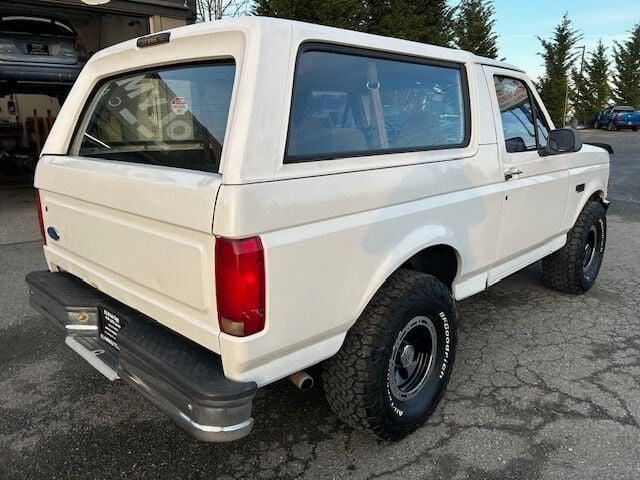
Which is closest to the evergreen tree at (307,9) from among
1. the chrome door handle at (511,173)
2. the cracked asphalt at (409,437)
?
the chrome door handle at (511,173)

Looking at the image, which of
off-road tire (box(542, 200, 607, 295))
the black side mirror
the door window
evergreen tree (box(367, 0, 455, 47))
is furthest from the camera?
evergreen tree (box(367, 0, 455, 47))

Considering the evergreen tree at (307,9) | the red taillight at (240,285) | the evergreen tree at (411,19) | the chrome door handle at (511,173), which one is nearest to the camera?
the red taillight at (240,285)

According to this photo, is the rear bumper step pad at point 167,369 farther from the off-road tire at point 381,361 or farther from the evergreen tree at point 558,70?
the evergreen tree at point 558,70

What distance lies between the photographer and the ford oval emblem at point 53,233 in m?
2.88

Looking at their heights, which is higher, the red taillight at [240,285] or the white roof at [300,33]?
the white roof at [300,33]

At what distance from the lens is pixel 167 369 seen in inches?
78.4

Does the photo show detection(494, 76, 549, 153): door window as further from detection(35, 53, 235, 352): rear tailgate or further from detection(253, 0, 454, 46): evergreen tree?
detection(253, 0, 454, 46): evergreen tree

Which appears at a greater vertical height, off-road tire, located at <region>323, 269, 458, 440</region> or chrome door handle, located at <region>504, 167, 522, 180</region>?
chrome door handle, located at <region>504, 167, 522, 180</region>

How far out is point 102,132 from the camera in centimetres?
296

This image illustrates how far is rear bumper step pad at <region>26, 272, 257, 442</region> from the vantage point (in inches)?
73.2

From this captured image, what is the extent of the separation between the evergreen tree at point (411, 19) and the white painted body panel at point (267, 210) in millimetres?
14563

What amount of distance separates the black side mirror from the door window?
9cm

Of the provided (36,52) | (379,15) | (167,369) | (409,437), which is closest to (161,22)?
(36,52)

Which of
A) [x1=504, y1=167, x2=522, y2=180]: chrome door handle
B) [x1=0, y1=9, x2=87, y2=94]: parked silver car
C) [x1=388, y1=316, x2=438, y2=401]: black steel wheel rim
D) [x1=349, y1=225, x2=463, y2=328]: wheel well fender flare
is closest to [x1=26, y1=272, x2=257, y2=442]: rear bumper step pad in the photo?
[x1=349, y1=225, x2=463, y2=328]: wheel well fender flare
